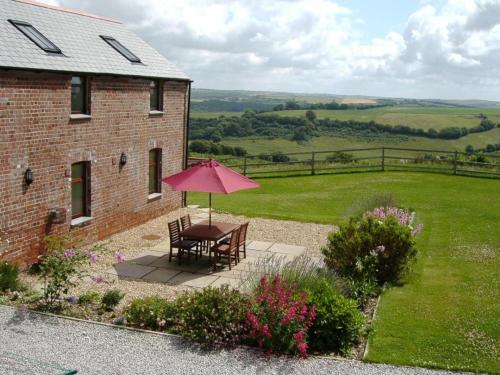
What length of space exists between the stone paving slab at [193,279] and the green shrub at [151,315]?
2.59m

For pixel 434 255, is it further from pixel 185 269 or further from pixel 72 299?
pixel 72 299

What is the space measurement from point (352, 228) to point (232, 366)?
5233 mm

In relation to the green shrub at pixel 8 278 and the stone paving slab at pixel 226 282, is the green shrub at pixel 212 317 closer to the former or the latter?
the stone paving slab at pixel 226 282

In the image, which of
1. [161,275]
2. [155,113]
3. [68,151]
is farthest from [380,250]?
[155,113]

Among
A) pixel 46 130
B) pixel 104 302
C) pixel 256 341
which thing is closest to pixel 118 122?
pixel 46 130

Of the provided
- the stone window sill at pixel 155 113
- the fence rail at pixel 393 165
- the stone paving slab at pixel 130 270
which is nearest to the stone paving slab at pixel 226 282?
the stone paving slab at pixel 130 270

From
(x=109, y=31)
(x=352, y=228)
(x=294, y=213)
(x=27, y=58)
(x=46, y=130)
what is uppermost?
(x=109, y=31)

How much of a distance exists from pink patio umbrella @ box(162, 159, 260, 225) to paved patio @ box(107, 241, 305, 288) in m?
1.80

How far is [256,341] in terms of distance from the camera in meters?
8.42

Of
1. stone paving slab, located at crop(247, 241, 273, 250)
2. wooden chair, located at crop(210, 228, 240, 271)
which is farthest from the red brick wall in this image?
stone paving slab, located at crop(247, 241, 273, 250)

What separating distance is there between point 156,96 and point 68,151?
199 inches

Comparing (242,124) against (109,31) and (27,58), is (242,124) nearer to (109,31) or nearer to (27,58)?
(109,31)

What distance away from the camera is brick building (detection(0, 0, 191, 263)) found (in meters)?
11.9

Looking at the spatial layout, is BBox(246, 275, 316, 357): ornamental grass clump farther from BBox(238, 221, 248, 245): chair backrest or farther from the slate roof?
the slate roof
